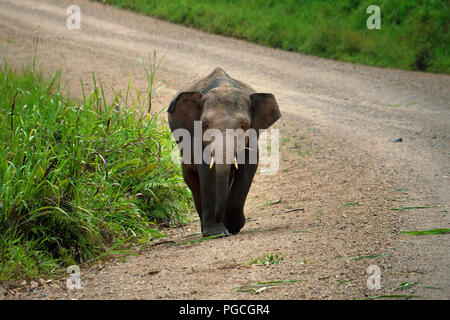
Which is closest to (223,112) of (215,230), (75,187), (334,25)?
(215,230)

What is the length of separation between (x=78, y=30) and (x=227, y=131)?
1136 centimetres

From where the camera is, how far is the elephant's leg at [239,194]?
22.2ft

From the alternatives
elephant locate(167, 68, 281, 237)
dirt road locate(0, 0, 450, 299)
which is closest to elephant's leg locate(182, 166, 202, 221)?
elephant locate(167, 68, 281, 237)

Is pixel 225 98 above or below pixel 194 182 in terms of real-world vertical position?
above

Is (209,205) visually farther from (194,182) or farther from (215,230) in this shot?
(194,182)

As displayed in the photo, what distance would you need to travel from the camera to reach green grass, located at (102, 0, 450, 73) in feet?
51.2

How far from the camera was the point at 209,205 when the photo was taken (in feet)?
21.9

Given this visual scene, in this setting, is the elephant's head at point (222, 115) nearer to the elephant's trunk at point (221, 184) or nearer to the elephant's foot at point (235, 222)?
the elephant's trunk at point (221, 184)

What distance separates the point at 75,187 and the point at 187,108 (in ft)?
4.47

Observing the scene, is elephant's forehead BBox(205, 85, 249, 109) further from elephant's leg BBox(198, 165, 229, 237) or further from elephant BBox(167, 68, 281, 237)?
elephant's leg BBox(198, 165, 229, 237)

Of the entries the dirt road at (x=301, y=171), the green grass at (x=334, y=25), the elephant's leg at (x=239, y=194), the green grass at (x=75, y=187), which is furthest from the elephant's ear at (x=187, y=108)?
the green grass at (x=334, y=25)

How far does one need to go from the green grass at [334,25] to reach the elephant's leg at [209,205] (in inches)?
391

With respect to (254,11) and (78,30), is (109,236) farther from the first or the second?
(254,11)
